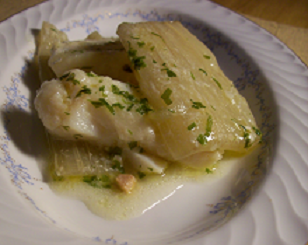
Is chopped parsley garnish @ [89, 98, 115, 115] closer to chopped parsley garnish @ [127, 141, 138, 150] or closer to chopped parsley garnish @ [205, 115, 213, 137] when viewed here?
chopped parsley garnish @ [127, 141, 138, 150]

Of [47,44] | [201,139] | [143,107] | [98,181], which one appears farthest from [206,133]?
[47,44]

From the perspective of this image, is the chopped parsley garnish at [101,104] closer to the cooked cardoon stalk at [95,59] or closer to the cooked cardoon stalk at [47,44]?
the cooked cardoon stalk at [95,59]

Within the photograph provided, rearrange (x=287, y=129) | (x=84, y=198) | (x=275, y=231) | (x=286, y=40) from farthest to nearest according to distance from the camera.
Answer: (x=286, y=40) → (x=287, y=129) → (x=84, y=198) → (x=275, y=231)

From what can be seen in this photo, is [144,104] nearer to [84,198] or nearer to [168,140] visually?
[168,140]

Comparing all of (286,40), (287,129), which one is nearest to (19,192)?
(287,129)

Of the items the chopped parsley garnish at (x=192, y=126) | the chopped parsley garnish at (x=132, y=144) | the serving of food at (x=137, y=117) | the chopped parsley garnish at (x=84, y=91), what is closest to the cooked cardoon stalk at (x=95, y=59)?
the serving of food at (x=137, y=117)

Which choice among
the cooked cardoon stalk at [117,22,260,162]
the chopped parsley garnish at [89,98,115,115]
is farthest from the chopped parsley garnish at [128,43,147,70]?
the chopped parsley garnish at [89,98,115,115]
